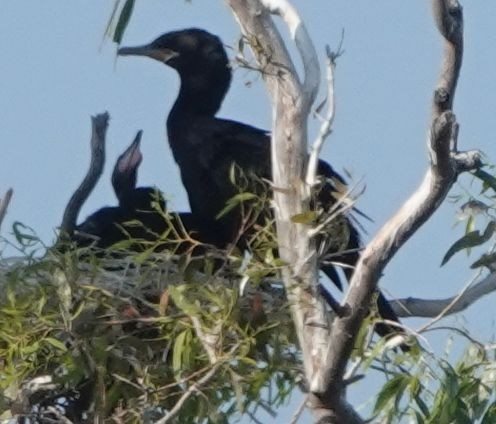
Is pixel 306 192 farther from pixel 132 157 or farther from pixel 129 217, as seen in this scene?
pixel 132 157

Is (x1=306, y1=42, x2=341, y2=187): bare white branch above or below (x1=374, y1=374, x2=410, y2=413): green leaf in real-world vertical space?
above

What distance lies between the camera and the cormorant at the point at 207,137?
5.61 meters

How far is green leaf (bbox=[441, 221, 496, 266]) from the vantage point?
4.24 metres

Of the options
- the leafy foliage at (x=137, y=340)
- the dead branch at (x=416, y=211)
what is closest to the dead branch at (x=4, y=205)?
the leafy foliage at (x=137, y=340)

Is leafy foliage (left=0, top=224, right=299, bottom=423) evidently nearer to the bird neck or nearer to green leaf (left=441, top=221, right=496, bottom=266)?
green leaf (left=441, top=221, right=496, bottom=266)

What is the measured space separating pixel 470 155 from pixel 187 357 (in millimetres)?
1094

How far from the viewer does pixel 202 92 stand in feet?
21.0

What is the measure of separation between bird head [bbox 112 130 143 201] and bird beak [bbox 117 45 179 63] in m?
0.74

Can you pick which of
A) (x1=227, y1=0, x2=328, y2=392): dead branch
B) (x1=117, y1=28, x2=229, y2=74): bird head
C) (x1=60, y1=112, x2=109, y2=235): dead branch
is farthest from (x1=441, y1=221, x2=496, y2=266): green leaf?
(x1=117, y1=28, x2=229, y2=74): bird head

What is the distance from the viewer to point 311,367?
376 centimetres

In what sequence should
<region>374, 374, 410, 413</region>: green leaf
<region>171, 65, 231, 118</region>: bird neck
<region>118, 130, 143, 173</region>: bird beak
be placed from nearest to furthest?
<region>374, 374, 410, 413</region>: green leaf < <region>118, 130, 143, 173</region>: bird beak < <region>171, 65, 231, 118</region>: bird neck

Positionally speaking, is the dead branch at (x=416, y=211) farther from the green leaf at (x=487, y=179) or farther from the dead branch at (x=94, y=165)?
the dead branch at (x=94, y=165)

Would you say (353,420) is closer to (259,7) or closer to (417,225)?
(417,225)

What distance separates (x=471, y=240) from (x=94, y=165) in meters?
1.12
